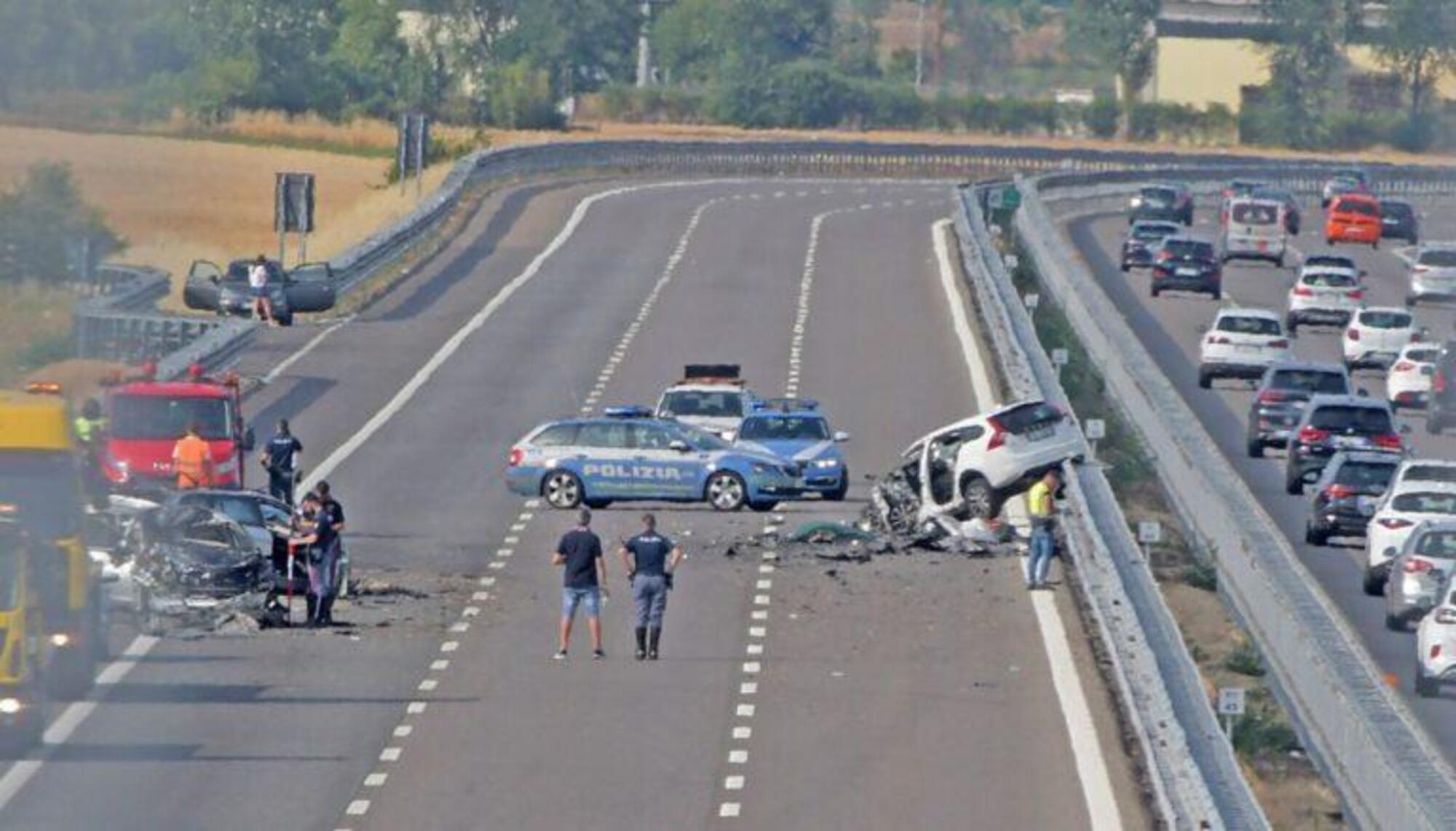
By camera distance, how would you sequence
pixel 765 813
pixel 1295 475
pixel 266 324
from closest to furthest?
pixel 765 813, pixel 1295 475, pixel 266 324

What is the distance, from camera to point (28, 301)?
249 ft

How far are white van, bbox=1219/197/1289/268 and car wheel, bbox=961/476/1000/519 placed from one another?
150 feet

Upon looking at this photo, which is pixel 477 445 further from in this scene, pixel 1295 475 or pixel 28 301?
pixel 28 301

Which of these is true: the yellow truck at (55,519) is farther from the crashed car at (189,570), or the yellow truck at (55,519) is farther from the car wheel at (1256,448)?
the car wheel at (1256,448)

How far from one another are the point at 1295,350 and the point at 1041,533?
32457 mm

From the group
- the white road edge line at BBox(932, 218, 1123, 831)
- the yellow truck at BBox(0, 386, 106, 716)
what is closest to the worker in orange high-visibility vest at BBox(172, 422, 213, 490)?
the white road edge line at BBox(932, 218, 1123, 831)

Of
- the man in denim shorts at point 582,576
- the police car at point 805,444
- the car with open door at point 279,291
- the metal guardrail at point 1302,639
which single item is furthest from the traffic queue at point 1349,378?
the car with open door at point 279,291

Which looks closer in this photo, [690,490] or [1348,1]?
[690,490]

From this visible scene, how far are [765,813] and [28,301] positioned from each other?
51927mm

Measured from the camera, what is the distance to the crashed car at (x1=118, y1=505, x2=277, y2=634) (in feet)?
115

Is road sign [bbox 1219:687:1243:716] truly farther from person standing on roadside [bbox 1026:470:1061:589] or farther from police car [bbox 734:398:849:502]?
police car [bbox 734:398:849:502]

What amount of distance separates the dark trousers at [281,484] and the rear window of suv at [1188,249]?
3749cm

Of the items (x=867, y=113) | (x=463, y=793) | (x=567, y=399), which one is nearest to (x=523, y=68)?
(x=867, y=113)

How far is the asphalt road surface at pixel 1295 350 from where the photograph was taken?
3878 centimetres
